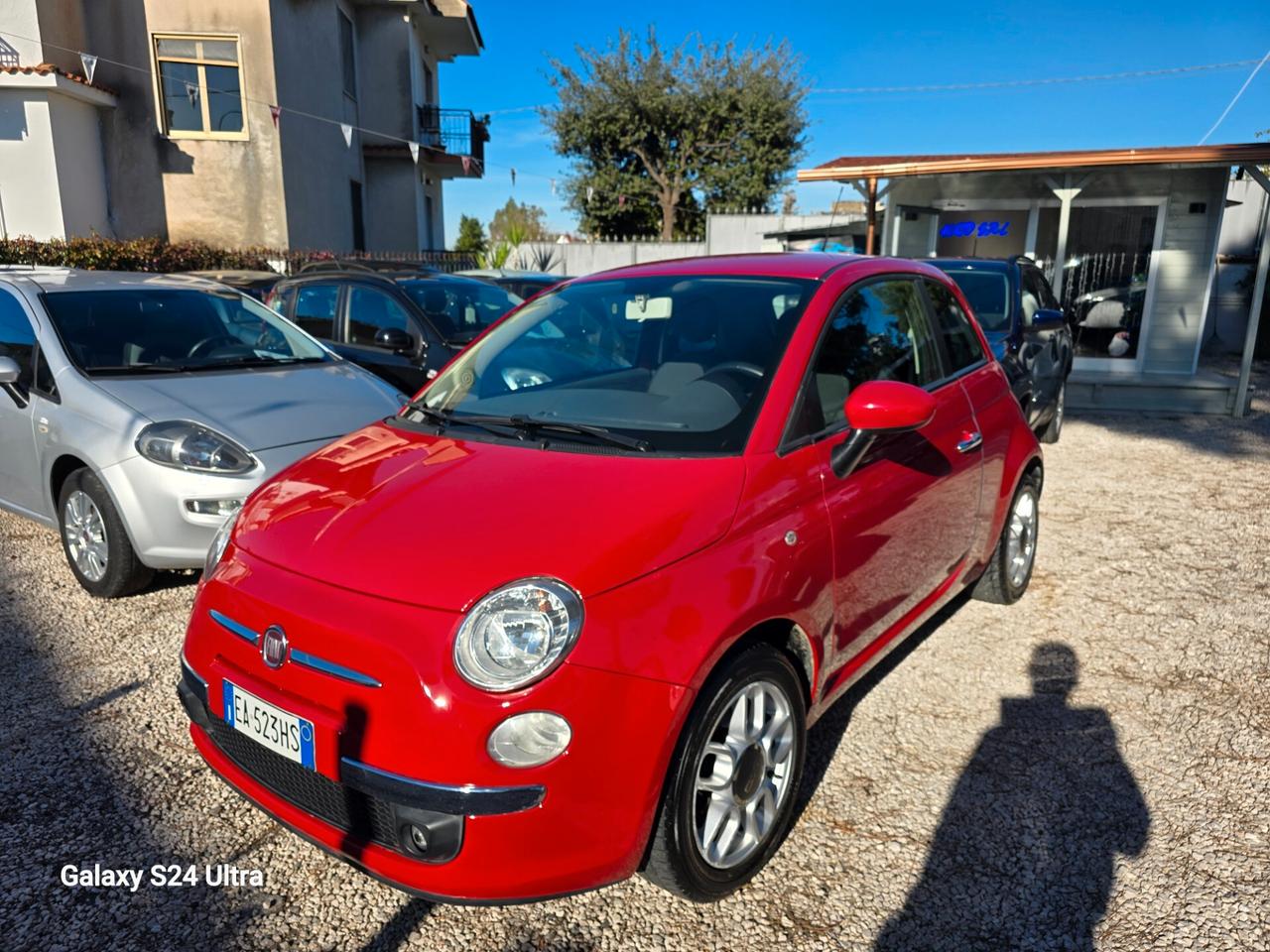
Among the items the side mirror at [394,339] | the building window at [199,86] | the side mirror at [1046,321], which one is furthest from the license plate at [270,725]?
the building window at [199,86]

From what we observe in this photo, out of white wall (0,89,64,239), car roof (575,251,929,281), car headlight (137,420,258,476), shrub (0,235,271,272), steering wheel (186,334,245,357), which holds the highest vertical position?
white wall (0,89,64,239)

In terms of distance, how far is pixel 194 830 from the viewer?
2689 millimetres

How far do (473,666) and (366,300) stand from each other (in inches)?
234

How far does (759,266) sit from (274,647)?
2130mm

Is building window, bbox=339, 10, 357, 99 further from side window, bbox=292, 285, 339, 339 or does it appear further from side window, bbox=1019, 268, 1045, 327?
side window, bbox=1019, 268, 1045, 327

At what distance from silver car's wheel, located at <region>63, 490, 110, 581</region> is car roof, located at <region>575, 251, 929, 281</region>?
2.72m

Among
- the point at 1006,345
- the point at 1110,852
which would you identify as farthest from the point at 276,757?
the point at 1006,345

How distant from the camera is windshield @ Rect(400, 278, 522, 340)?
723 cm

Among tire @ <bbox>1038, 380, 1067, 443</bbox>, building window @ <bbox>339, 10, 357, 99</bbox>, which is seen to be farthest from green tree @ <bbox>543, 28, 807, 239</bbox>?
tire @ <bbox>1038, 380, 1067, 443</bbox>

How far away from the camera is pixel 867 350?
3141 mm

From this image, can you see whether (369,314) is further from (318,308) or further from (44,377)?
(44,377)

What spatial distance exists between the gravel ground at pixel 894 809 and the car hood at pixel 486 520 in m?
0.97

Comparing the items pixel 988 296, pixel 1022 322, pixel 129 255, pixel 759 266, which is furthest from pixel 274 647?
pixel 129 255

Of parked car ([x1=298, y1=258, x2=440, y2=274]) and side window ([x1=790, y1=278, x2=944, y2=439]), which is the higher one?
parked car ([x1=298, y1=258, x2=440, y2=274])
